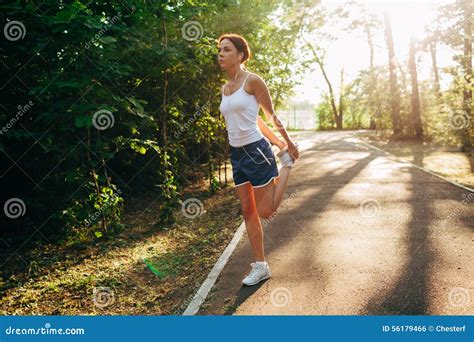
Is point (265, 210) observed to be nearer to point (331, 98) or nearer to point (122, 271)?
point (122, 271)

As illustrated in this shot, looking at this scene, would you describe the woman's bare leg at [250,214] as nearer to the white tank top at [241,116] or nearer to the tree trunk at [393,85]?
the white tank top at [241,116]

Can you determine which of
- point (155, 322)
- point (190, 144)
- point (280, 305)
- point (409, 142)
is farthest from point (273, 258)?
point (409, 142)

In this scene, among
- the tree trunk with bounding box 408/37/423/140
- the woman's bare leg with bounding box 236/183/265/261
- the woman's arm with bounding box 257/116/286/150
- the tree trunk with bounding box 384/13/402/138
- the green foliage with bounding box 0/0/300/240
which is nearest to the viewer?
the woman's bare leg with bounding box 236/183/265/261

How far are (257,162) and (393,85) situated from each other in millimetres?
20863

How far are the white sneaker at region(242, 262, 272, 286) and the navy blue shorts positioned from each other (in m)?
0.95

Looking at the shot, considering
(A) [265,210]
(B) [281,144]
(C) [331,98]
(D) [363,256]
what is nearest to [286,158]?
(B) [281,144]

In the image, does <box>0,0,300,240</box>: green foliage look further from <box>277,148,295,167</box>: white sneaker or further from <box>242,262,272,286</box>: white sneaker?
<box>242,262,272,286</box>: white sneaker

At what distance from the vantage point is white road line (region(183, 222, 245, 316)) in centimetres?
426

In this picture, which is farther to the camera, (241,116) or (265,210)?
(265,210)

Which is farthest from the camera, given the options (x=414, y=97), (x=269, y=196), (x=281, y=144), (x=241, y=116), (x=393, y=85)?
(x=393, y=85)

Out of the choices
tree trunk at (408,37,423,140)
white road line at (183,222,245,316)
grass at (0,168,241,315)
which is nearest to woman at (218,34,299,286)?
white road line at (183,222,245,316)

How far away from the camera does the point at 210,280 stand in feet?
16.3

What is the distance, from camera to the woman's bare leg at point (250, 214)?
4431 millimetres

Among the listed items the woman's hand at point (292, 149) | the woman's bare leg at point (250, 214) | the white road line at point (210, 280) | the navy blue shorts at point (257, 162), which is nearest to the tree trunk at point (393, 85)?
the white road line at point (210, 280)
